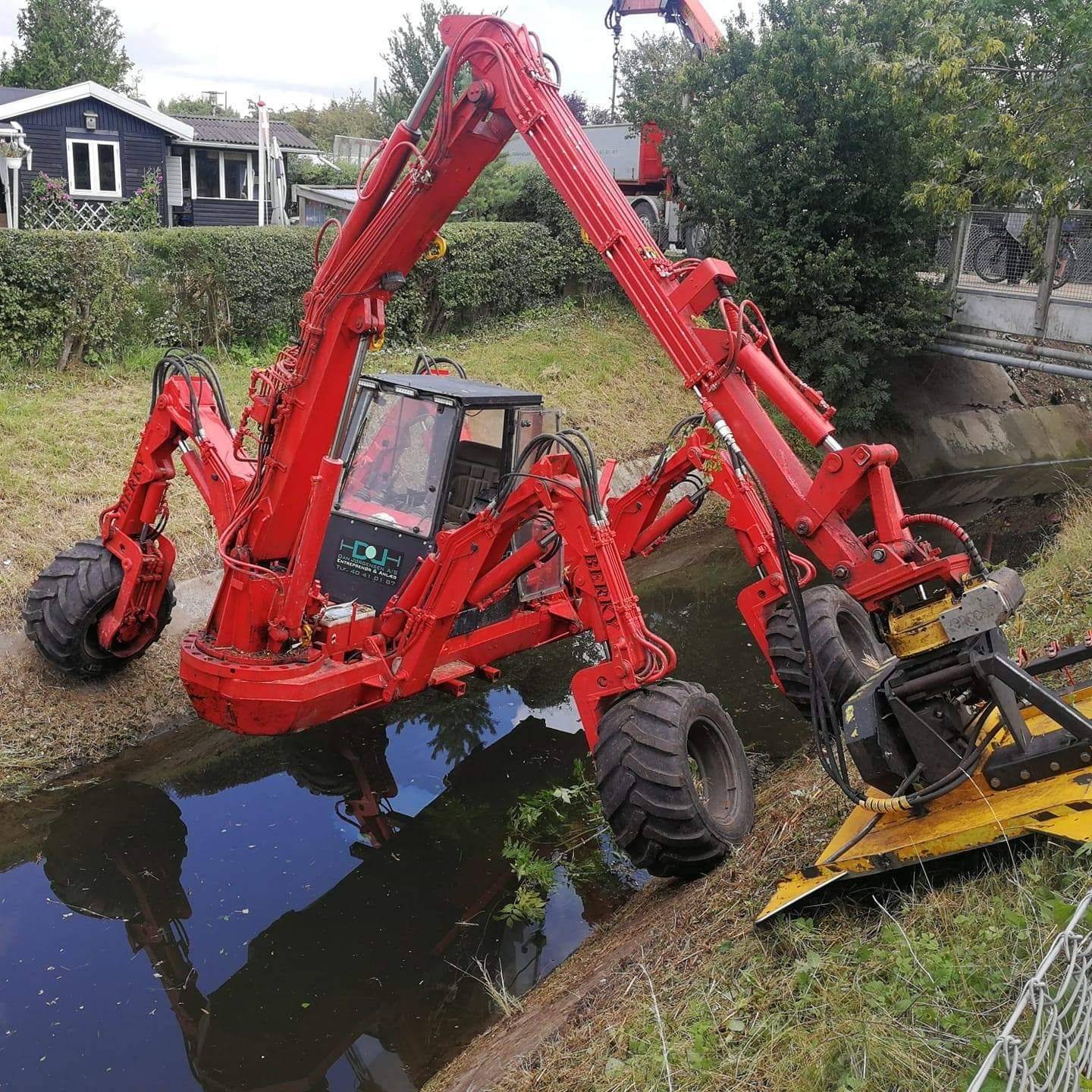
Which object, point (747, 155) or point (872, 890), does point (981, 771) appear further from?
point (747, 155)

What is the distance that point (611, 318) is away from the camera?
59.3 ft

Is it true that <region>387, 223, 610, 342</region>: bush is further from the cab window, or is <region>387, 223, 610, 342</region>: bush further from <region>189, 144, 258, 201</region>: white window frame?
<region>189, 144, 258, 201</region>: white window frame

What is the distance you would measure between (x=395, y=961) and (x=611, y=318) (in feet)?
46.5

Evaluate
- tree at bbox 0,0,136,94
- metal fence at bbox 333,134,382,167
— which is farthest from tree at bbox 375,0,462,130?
tree at bbox 0,0,136,94

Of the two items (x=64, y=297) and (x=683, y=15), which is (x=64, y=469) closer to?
(x=64, y=297)

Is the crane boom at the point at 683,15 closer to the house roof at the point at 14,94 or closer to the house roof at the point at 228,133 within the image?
the house roof at the point at 228,133

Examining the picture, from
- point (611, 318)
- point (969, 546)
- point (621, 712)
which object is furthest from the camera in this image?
point (611, 318)

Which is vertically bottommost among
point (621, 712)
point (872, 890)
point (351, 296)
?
point (872, 890)

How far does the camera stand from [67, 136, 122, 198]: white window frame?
23188 mm

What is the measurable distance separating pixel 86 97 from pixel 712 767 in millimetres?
23119

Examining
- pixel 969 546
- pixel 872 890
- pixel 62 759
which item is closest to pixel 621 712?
pixel 872 890

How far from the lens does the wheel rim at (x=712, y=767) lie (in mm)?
5602

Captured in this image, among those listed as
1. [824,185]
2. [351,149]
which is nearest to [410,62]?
[351,149]

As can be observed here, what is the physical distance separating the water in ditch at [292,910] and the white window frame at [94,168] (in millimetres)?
20174
